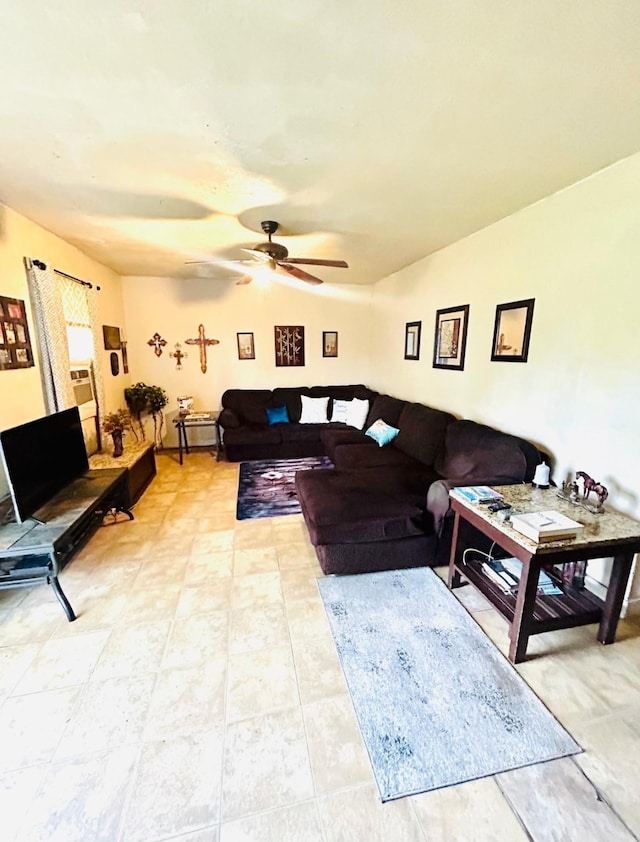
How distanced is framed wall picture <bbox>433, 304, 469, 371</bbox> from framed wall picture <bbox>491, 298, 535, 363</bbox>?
1.43 ft

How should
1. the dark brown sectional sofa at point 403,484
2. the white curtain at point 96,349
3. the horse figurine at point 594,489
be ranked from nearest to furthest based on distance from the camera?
the horse figurine at point 594,489 → the dark brown sectional sofa at point 403,484 → the white curtain at point 96,349

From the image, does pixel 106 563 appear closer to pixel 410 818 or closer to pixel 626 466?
pixel 410 818

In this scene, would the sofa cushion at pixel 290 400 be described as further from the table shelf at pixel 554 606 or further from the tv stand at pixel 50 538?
the table shelf at pixel 554 606

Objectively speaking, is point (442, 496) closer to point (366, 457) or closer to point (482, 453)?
point (482, 453)

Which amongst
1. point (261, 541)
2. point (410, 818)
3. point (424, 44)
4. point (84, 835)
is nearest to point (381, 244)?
point (424, 44)

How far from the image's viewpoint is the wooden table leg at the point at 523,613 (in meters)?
1.64

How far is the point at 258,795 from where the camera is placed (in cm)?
123

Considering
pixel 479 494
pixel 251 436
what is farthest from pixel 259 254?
pixel 251 436

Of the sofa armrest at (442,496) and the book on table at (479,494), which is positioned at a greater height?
the book on table at (479,494)

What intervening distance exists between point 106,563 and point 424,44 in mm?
3226

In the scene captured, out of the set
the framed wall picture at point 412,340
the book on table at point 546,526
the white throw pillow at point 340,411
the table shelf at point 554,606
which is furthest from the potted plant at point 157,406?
the book on table at point 546,526

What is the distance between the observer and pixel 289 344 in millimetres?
5543

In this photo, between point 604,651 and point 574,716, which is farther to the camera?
point 604,651

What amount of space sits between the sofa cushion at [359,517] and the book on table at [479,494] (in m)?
0.37
